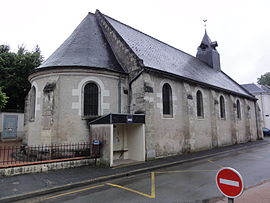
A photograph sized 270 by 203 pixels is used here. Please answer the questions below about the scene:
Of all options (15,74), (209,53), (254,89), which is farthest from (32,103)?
(254,89)

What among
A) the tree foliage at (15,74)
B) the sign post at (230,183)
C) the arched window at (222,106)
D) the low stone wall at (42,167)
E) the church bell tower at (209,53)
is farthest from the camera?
the church bell tower at (209,53)

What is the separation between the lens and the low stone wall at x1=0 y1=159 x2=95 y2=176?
24.9 ft

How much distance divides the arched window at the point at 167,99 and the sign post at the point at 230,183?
1039 centimetres

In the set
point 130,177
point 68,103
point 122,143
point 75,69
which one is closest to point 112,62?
point 75,69

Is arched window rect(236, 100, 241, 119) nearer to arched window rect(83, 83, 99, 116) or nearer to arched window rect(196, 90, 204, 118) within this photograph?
arched window rect(196, 90, 204, 118)

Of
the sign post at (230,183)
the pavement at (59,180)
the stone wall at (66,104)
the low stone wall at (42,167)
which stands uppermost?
the stone wall at (66,104)

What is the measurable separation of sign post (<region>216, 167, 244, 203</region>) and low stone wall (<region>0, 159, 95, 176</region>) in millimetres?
7710

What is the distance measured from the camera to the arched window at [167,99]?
13345 mm

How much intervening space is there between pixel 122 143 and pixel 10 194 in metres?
6.63

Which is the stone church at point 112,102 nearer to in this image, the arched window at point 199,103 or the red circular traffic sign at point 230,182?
the arched window at point 199,103

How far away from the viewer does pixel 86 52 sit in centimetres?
1284

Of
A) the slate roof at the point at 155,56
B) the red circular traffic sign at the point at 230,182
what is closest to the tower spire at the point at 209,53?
the slate roof at the point at 155,56

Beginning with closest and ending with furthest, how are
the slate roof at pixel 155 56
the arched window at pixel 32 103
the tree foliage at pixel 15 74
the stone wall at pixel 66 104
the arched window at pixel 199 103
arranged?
1. the stone wall at pixel 66 104
2. the arched window at pixel 32 103
3. the slate roof at pixel 155 56
4. the arched window at pixel 199 103
5. the tree foliage at pixel 15 74

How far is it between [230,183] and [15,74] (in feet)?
86.2
